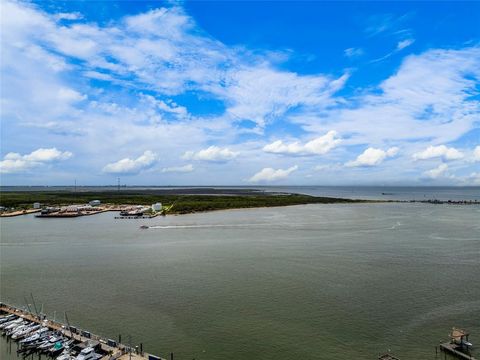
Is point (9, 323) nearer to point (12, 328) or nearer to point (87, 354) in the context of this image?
point (12, 328)

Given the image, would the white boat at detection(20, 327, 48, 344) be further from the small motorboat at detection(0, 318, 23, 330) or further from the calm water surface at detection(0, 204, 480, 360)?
the small motorboat at detection(0, 318, 23, 330)

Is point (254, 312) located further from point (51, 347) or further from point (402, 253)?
point (402, 253)

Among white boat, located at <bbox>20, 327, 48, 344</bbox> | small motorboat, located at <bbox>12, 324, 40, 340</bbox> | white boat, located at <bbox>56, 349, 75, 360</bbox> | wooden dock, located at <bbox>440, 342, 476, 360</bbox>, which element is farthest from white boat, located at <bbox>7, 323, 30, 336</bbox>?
wooden dock, located at <bbox>440, 342, 476, 360</bbox>

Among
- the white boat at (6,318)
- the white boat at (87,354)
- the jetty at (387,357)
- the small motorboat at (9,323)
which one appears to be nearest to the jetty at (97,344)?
the white boat at (87,354)

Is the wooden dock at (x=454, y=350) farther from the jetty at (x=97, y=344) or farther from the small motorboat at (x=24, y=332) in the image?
the small motorboat at (x=24, y=332)

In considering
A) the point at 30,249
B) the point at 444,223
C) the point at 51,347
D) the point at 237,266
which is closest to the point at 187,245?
the point at 237,266
